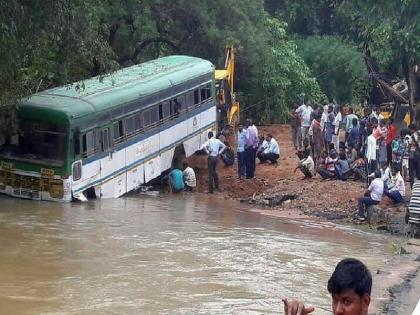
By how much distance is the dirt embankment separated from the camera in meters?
18.6

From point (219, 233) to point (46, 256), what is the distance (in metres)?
3.74

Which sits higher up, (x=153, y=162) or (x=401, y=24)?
(x=401, y=24)

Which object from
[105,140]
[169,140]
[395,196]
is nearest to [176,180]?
[169,140]

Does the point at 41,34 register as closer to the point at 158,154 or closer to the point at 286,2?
the point at 158,154

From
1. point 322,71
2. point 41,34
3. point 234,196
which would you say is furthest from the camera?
point 322,71

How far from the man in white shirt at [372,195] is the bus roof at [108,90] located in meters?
5.33

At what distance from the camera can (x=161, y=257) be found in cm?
1341

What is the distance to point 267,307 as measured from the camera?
34.8 feet

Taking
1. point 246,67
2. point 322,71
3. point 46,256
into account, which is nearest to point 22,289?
point 46,256

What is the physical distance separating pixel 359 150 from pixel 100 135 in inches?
243

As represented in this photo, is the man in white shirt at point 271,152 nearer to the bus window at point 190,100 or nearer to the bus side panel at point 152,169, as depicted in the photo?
the bus window at point 190,100

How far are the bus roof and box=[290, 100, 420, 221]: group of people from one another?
10.8 ft

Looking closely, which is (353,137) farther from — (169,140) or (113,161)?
(113,161)

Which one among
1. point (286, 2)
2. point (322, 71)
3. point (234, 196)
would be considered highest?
point (286, 2)
